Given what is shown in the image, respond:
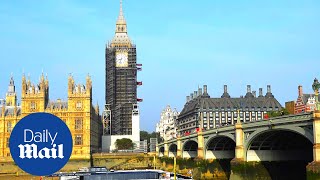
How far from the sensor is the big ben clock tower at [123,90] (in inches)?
4803

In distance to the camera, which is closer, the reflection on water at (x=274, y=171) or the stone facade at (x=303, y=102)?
the reflection on water at (x=274, y=171)

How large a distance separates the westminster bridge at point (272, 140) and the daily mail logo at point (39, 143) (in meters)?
32.9

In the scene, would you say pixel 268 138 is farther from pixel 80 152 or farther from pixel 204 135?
pixel 80 152

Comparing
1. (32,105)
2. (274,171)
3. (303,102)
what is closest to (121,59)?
(32,105)

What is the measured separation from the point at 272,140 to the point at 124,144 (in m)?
65.8

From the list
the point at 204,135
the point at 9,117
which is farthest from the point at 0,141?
the point at 204,135

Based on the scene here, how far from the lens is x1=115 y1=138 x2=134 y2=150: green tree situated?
372 ft

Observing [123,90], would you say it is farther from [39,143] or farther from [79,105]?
[39,143]

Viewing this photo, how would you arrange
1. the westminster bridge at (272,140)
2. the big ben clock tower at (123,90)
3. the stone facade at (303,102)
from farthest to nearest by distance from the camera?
the big ben clock tower at (123,90)
the stone facade at (303,102)
the westminster bridge at (272,140)

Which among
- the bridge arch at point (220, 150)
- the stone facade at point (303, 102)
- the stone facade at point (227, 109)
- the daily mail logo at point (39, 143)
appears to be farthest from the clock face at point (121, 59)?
the daily mail logo at point (39, 143)

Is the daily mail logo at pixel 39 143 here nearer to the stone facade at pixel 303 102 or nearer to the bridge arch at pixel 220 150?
the bridge arch at pixel 220 150

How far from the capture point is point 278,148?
174 feet

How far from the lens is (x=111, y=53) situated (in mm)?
125938

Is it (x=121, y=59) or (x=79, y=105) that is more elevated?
(x=121, y=59)
